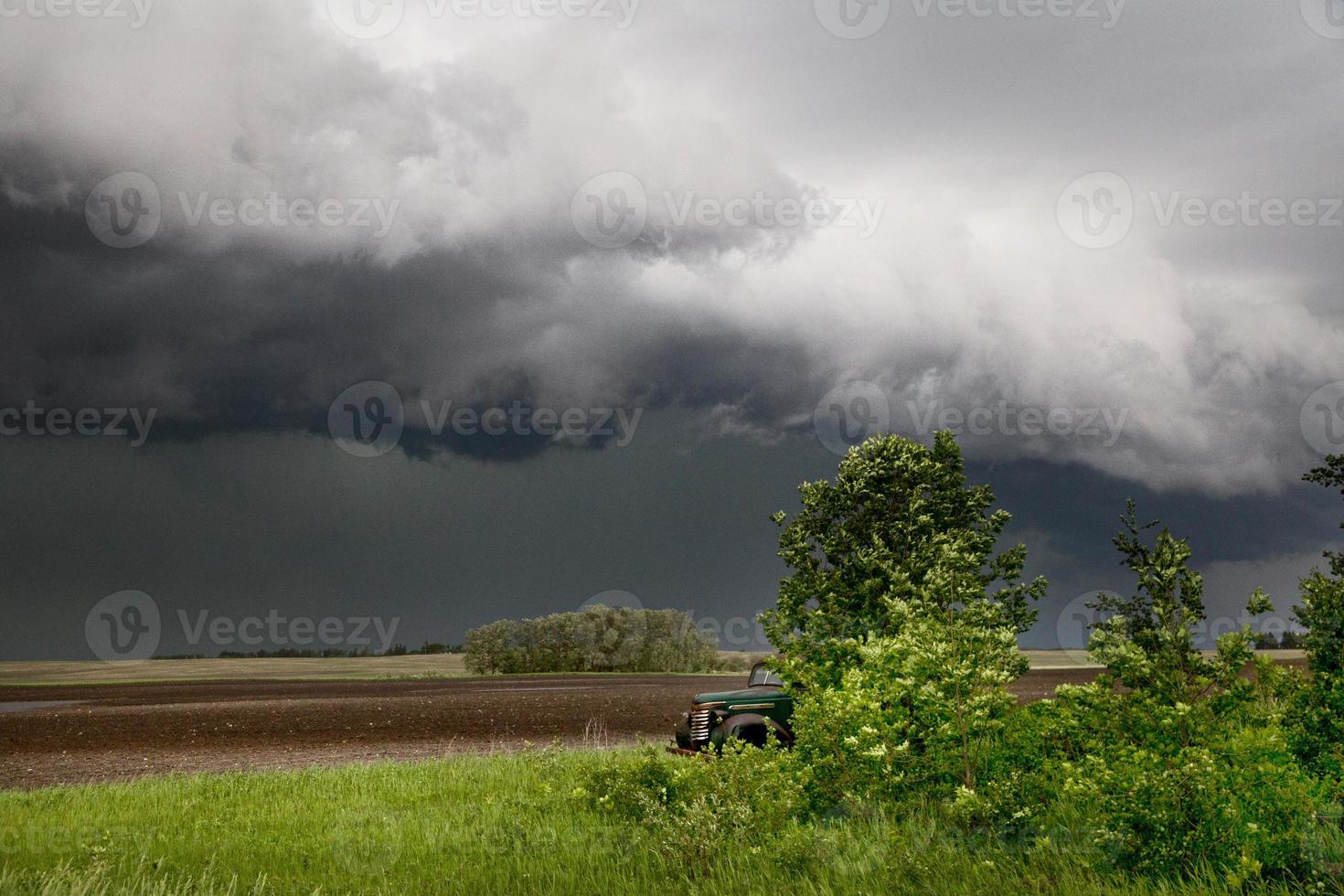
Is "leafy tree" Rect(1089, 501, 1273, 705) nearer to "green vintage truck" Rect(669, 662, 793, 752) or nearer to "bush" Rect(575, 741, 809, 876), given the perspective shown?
"bush" Rect(575, 741, 809, 876)

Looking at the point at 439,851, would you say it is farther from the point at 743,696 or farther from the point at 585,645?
the point at 585,645

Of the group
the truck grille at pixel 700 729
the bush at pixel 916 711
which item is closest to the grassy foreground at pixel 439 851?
the bush at pixel 916 711

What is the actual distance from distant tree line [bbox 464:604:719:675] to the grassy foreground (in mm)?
80928

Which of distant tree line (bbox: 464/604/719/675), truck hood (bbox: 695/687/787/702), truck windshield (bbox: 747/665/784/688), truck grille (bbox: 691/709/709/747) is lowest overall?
distant tree line (bbox: 464/604/719/675)

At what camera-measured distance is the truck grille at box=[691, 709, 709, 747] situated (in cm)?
1644

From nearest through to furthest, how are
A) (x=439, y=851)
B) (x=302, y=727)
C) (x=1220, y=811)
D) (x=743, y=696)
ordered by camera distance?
1. (x=1220, y=811)
2. (x=439, y=851)
3. (x=743, y=696)
4. (x=302, y=727)

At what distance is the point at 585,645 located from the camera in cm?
9400

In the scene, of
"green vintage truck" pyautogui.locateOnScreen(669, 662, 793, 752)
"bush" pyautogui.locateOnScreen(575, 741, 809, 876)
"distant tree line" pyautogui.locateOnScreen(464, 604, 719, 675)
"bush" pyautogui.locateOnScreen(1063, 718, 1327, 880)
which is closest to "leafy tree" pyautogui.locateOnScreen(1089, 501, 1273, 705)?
"bush" pyautogui.locateOnScreen(1063, 718, 1327, 880)

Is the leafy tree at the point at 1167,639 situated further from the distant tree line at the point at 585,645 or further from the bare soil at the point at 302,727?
the distant tree line at the point at 585,645

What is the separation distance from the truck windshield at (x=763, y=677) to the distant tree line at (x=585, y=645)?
77422 millimetres

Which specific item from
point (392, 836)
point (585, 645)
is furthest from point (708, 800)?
point (585, 645)

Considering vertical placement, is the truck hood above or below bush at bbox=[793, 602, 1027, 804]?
below

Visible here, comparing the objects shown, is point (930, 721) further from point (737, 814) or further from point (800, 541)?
point (800, 541)

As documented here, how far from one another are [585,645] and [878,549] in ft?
282
